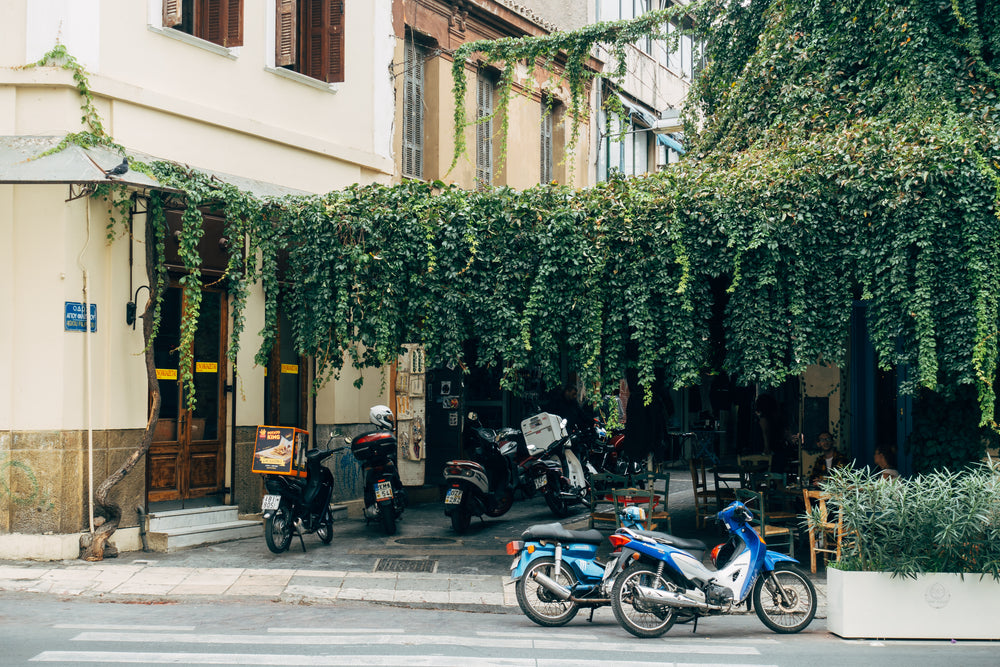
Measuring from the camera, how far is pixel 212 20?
11.7 metres

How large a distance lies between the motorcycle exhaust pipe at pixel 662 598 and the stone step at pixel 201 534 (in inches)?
217

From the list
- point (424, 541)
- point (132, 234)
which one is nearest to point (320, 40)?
point (132, 234)

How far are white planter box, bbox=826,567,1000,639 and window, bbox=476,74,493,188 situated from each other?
466 inches

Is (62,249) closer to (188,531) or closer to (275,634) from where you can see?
(188,531)

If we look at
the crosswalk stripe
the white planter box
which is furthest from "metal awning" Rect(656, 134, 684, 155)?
the crosswalk stripe

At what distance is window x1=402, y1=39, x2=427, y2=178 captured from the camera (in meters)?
16.3

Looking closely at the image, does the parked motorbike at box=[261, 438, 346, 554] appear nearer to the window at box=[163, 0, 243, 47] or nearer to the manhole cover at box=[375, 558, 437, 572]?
the manhole cover at box=[375, 558, 437, 572]

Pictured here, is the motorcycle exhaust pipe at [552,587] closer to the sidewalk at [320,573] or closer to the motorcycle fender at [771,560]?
the sidewalk at [320,573]

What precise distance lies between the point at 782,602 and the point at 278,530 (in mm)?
5356

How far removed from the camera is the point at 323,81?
1323 cm

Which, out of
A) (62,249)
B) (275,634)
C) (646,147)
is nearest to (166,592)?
(275,634)

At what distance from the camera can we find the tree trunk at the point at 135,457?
1002 cm

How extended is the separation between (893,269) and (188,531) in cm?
775

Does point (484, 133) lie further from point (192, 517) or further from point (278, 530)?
point (278, 530)
